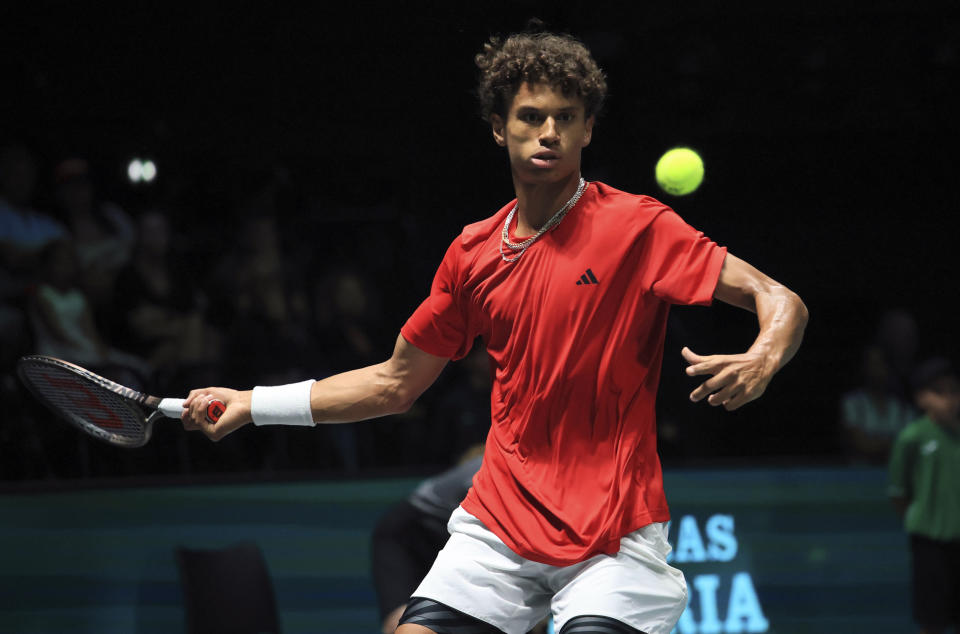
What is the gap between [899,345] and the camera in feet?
22.5

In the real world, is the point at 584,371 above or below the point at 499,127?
below

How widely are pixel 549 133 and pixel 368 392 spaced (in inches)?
29.3

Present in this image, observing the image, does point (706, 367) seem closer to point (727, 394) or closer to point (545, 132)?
point (727, 394)

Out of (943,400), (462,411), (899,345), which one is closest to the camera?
(462,411)

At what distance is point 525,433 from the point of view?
7.85 ft

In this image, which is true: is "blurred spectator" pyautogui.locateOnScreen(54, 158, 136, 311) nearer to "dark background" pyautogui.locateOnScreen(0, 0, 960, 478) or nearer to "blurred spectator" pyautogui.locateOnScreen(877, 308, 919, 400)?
"dark background" pyautogui.locateOnScreen(0, 0, 960, 478)

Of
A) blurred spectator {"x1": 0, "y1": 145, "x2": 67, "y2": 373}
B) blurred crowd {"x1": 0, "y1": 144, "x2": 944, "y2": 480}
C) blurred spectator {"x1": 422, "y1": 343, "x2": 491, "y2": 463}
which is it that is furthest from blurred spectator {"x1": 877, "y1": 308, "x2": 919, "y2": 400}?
blurred spectator {"x1": 0, "y1": 145, "x2": 67, "y2": 373}

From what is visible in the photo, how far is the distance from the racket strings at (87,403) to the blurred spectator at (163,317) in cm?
256

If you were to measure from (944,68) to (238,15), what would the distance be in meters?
4.14

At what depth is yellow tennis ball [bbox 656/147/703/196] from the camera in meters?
6.47

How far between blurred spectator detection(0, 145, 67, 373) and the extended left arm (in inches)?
161

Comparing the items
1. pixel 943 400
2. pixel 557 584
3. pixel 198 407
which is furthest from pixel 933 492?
pixel 198 407

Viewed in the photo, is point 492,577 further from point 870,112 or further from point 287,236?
point 870,112

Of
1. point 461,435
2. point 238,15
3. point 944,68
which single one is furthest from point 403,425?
point 944,68
